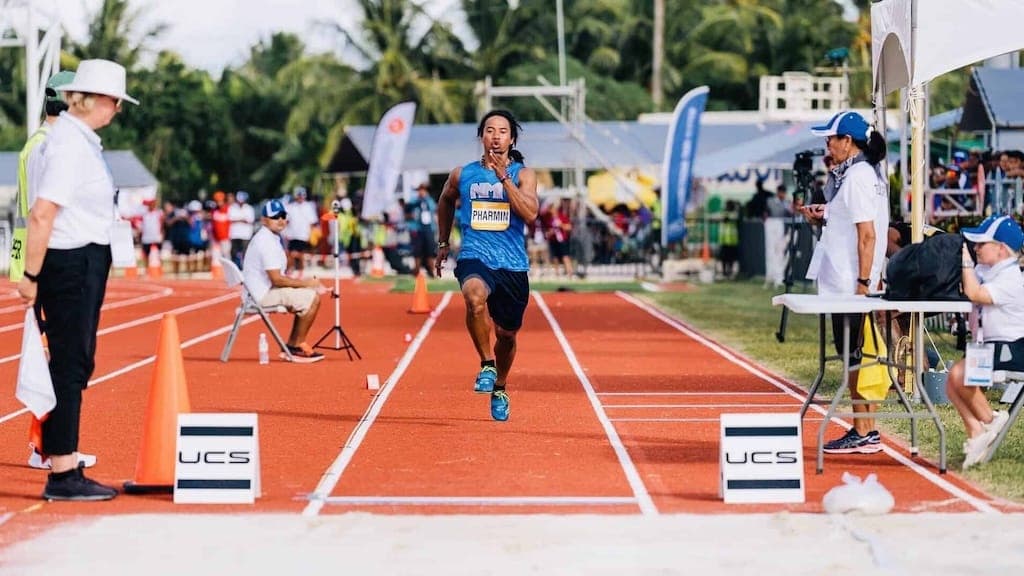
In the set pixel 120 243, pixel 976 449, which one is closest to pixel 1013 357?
pixel 976 449

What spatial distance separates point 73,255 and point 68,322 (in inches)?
12.8

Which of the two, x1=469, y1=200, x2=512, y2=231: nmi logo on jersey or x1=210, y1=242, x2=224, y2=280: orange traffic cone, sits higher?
x1=469, y1=200, x2=512, y2=231: nmi logo on jersey

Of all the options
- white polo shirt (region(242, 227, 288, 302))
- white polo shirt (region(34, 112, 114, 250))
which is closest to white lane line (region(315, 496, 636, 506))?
white polo shirt (region(34, 112, 114, 250))

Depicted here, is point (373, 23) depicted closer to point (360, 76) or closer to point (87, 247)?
point (360, 76)

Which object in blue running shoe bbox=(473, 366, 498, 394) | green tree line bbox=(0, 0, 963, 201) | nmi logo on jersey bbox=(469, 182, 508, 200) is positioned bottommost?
blue running shoe bbox=(473, 366, 498, 394)

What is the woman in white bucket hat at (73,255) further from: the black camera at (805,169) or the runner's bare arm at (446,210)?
the black camera at (805,169)

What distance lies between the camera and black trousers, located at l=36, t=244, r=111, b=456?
26.6 feet

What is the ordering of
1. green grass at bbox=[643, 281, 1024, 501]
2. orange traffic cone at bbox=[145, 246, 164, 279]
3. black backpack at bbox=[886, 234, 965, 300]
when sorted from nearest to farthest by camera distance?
black backpack at bbox=[886, 234, 965, 300], green grass at bbox=[643, 281, 1024, 501], orange traffic cone at bbox=[145, 246, 164, 279]

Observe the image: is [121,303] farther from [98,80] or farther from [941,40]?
[98,80]

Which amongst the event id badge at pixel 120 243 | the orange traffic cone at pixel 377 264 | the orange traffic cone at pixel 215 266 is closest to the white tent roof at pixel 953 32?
the event id badge at pixel 120 243

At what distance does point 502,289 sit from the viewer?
433 inches

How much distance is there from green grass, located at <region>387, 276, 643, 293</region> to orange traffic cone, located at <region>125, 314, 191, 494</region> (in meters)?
21.0

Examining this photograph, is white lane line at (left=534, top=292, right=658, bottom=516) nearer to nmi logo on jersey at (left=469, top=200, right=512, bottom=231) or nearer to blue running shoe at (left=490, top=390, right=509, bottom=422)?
blue running shoe at (left=490, top=390, right=509, bottom=422)

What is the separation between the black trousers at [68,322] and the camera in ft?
26.6
